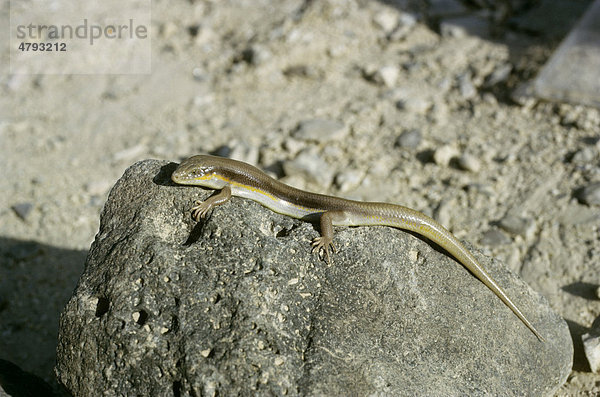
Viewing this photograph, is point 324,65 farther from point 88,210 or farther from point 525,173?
point 88,210

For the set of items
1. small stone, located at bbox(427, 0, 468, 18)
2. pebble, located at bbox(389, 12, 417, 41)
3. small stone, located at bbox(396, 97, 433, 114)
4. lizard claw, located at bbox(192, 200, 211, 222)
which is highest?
small stone, located at bbox(427, 0, 468, 18)

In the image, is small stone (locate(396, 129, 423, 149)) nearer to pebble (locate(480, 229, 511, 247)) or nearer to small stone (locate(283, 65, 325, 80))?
pebble (locate(480, 229, 511, 247))

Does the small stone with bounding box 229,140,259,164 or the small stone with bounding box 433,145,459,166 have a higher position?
the small stone with bounding box 433,145,459,166

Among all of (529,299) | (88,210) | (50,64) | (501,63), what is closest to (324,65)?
(501,63)

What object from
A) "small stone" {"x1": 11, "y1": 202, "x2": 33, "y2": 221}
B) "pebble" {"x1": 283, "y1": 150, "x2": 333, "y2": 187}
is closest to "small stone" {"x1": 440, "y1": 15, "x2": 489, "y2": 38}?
"pebble" {"x1": 283, "y1": 150, "x2": 333, "y2": 187}

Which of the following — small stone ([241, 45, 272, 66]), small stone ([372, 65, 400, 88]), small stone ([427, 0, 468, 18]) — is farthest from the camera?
small stone ([427, 0, 468, 18])

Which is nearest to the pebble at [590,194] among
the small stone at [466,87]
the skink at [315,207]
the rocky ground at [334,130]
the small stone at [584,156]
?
the rocky ground at [334,130]

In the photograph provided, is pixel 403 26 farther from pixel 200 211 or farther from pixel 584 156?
pixel 200 211
